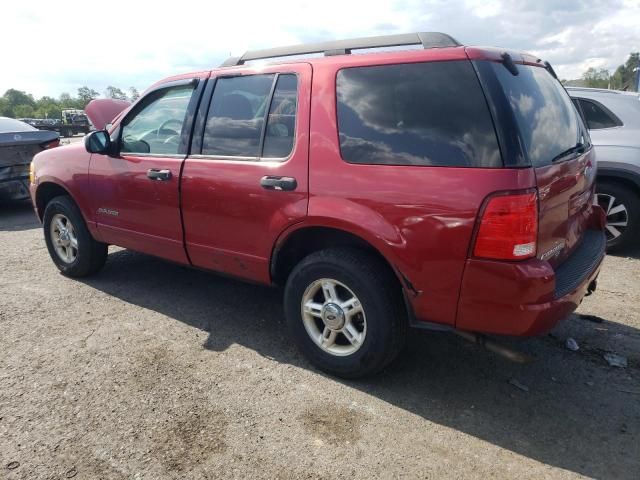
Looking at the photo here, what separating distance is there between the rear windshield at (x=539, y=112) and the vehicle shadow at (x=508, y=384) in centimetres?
140

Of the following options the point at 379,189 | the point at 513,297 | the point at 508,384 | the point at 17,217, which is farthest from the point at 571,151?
the point at 17,217

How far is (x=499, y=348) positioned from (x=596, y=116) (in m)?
4.31

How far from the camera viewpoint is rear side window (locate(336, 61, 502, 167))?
2453mm

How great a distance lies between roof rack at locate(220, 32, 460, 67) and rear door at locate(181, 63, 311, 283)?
7.2 inches

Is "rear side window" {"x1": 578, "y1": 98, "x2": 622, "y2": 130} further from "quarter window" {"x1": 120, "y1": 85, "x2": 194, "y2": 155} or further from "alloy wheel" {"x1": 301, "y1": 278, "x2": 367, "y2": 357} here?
"quarter window" {"x1": 120, "y1": 85, "x2": 194, "y2": 155}

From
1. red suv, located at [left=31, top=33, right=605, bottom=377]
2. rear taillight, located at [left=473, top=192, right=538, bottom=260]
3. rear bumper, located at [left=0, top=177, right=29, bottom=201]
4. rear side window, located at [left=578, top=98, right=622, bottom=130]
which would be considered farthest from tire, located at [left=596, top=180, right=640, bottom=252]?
rear bumper, located at [left=0, top=177, right=29, bottom=201]

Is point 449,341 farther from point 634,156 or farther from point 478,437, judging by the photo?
point 634,156

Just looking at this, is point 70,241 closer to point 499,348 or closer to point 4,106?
point 499,348

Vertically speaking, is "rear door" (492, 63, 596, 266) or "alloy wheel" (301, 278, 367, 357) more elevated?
"rear door" (492, 63, 596, 266)

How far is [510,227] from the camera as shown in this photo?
235cm

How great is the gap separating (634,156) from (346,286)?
4.14 m

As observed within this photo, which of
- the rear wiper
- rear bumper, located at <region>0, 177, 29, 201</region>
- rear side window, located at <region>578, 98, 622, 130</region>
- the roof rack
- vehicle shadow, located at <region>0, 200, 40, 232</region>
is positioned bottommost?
vehicle shadow, located at <region>0, 200, 40, 232</region>

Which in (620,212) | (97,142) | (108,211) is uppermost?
(97,142)

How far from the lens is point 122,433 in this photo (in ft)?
8.69
